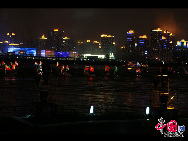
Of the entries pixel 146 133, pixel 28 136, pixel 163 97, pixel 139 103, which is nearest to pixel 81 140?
pixel 28 136

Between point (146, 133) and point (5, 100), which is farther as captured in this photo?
point (5, 100)

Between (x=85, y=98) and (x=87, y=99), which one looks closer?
(x=87, y=99)

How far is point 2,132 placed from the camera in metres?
17.9

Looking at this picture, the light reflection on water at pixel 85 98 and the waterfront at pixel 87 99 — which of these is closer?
the waterfront at pixel 87 99

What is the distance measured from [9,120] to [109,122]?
551cm

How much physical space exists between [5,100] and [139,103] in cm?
1378

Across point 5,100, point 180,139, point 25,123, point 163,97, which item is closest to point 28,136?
point 25,123

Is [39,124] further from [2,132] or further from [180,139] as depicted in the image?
[180,139]

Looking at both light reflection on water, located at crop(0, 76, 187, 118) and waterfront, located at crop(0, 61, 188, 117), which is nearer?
waterfront, located at crop(0, 61, 188, 117)
